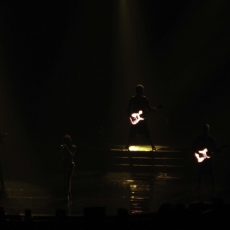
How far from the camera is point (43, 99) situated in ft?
85.5

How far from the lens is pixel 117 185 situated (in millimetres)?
15844

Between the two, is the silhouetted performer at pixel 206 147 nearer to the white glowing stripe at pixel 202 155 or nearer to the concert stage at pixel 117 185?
the white glowing stripe at pixel 202 155

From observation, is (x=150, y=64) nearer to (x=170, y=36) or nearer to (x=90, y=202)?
(x=170, y=36)

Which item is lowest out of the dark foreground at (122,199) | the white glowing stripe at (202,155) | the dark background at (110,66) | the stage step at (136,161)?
the dark foreground at (122,199)

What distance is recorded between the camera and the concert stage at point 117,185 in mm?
13445

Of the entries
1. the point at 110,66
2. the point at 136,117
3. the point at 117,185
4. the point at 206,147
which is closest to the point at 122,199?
the point at 117,185

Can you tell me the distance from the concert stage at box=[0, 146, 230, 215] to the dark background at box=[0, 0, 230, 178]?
4.95 metres

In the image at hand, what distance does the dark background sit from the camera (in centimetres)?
2567

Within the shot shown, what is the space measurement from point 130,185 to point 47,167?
4.06 m

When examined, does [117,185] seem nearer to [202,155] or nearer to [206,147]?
[202,155]

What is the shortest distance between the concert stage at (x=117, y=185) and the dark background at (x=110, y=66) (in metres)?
4.95

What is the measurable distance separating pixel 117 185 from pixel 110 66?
1380cm

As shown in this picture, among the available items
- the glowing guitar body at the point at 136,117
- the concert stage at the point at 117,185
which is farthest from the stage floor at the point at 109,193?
the glowing guitar body at the point at 136,117

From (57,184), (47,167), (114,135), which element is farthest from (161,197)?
(114,135)
